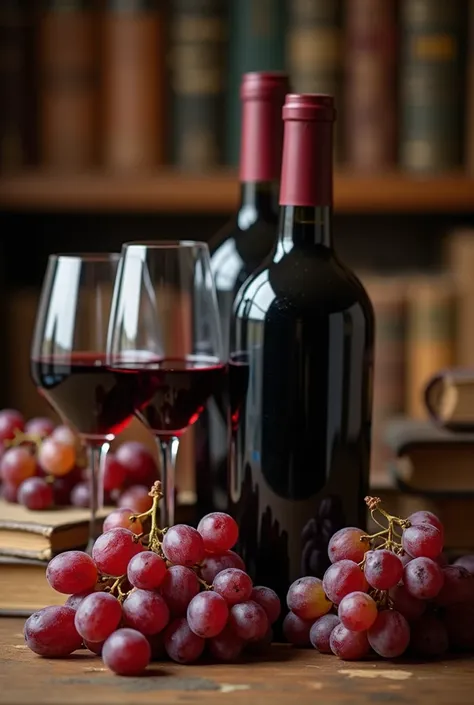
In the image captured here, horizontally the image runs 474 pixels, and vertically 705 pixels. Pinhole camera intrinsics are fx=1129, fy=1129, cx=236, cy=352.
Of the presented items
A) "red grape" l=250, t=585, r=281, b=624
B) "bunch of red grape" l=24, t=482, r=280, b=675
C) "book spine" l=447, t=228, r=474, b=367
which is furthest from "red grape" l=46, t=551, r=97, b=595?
"book spine" l=447, t=228, r=474, b=367

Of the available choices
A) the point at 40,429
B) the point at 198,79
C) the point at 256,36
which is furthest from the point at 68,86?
the point at 40,429

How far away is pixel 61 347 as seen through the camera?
2.91 feet

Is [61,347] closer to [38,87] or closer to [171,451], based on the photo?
[171,451]

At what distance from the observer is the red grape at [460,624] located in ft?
2.39

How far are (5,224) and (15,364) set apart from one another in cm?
35

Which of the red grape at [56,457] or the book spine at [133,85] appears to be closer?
the red grape at [56,457]

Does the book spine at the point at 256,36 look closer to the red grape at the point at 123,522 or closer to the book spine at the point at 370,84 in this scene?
the book spine at the point at 370,84

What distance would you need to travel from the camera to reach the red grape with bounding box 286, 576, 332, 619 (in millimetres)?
727

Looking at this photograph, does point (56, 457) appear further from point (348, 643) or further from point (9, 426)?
point (348, 643)

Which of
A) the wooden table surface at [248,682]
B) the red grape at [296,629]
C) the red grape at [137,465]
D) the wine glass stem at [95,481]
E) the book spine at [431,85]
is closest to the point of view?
the wooden table surface at [248,682]

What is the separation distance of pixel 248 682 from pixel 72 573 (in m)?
0.13

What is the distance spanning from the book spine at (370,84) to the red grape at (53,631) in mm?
1249

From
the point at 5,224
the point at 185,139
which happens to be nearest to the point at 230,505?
the point at 185,139

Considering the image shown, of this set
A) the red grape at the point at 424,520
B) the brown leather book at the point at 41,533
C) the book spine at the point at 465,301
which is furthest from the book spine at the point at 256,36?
the red grape at the point at 424,520
